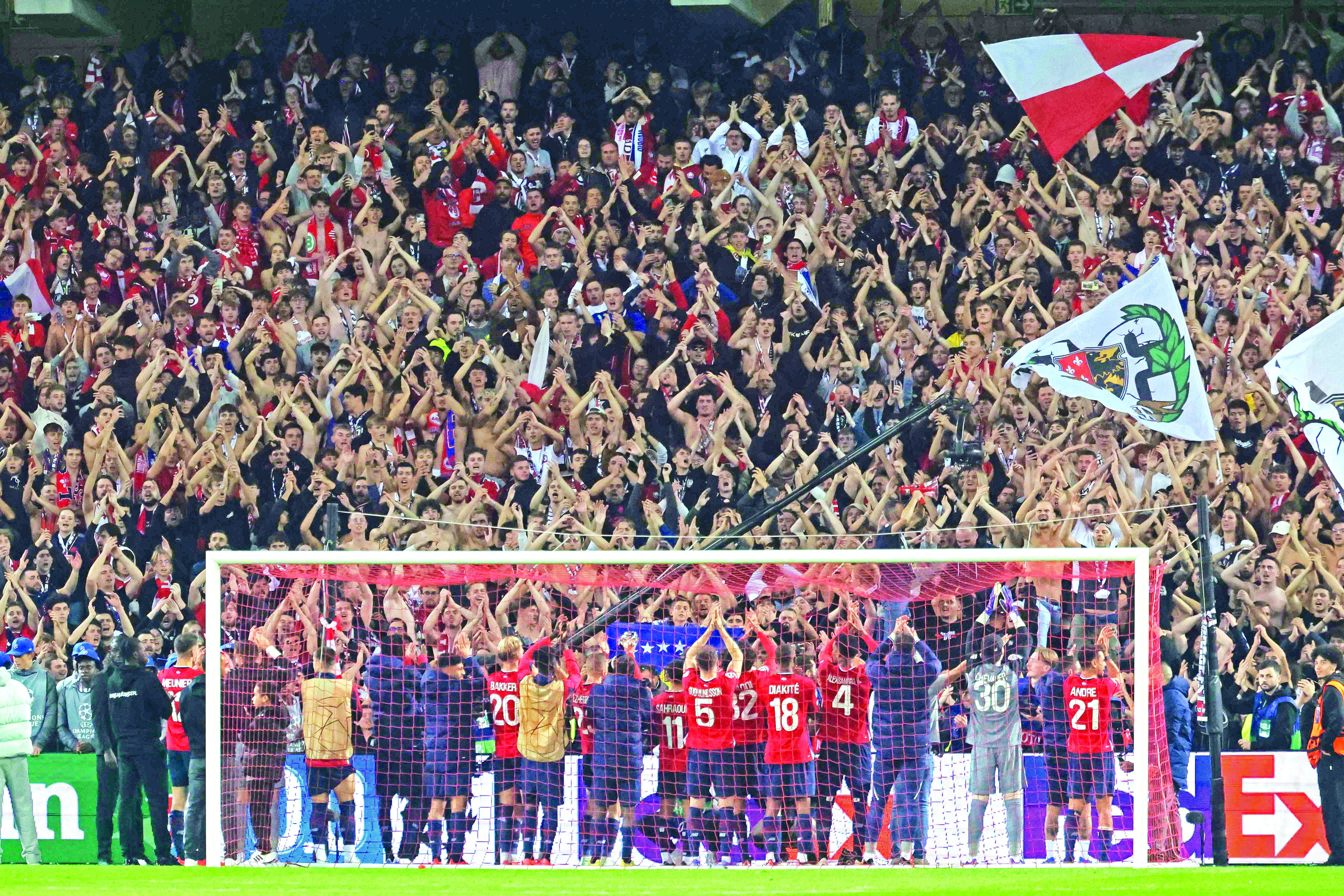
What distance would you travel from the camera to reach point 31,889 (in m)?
10.4

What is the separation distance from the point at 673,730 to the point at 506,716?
106 cm

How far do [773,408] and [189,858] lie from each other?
19.2ft

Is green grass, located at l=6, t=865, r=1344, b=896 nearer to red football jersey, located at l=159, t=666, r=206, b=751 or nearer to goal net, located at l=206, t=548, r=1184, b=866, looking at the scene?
goal net, located at l=206, t=548, r=1184, b=866

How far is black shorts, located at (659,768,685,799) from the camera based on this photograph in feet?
40.8

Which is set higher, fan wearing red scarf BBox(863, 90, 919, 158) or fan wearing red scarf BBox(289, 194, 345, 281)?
fan wearing red scarf BBox(863, 90, 919, 158)

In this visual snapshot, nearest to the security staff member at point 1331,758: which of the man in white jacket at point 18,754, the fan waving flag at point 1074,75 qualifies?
the fan waving flag at point 1074,75

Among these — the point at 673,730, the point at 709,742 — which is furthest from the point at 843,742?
the point at 673,730

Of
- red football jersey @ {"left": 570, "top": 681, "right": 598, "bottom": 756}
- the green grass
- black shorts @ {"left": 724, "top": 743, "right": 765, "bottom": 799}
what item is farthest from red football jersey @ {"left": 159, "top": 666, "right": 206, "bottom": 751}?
black shorts @ {"left": 724, "top": 743, "right": 765, "bottom": 799}

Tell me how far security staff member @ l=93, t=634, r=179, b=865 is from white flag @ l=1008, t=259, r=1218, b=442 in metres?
7.17

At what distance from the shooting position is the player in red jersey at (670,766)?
1240 centimetres

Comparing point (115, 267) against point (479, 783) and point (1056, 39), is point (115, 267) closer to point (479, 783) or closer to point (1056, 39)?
point (479, 783)

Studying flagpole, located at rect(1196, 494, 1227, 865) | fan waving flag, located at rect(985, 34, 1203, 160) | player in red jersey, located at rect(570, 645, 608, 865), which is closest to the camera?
flagpole, located at rect(1196, 494, 1227, 865)

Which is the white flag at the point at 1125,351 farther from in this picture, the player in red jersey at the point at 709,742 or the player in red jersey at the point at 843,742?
the player in red jersey at the point at 709,742

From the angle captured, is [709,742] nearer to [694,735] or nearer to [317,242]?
[694,735]
